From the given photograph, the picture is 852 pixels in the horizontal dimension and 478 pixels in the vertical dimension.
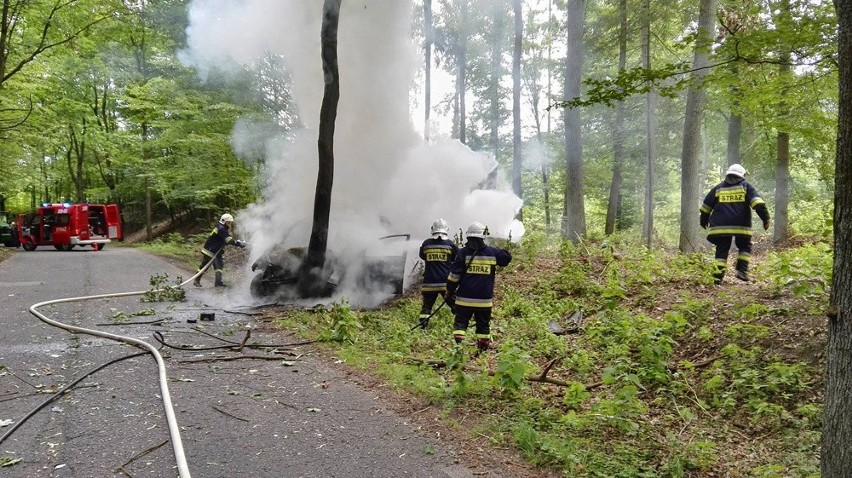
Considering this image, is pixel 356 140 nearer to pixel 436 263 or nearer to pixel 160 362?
pixel 436 263

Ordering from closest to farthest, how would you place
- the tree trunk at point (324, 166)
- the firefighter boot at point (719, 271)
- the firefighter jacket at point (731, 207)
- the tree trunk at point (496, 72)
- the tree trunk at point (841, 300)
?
the tree trunk at point (841, 300), the firefighter jacket at point (731, 207), the firefighter boot at point (719, 271), the tree trunk at point (324, 166), the tree trunk at point (496, 72)

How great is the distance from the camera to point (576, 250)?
1055 cm

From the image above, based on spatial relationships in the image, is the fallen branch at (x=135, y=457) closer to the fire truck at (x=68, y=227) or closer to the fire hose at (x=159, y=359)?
the fire hose at (x=159, y=359)

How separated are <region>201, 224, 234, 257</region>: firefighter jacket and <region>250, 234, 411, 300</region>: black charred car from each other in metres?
2.12

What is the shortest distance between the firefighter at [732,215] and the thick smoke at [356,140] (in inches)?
213

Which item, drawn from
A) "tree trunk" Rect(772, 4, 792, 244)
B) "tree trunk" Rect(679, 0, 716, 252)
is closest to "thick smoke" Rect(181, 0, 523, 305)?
"tree trunk" Rect(679, 0, 716, 252)

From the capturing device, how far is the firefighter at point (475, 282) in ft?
20.0

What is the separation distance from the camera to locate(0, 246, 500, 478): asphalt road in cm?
333

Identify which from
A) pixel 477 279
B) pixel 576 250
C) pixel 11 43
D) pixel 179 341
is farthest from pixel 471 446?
pixel 11 43

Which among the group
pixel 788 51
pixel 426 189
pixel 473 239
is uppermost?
pixel 788 51

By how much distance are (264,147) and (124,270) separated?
17.4ft

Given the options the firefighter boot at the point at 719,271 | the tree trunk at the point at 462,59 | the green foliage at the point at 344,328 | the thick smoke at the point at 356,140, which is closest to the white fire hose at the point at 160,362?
the green foliage at the point at 344,328

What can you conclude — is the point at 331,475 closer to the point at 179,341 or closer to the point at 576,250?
the point at 179,341

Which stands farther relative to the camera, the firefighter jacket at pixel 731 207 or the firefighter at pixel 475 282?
the firefighter jacket at pixel 731 207
